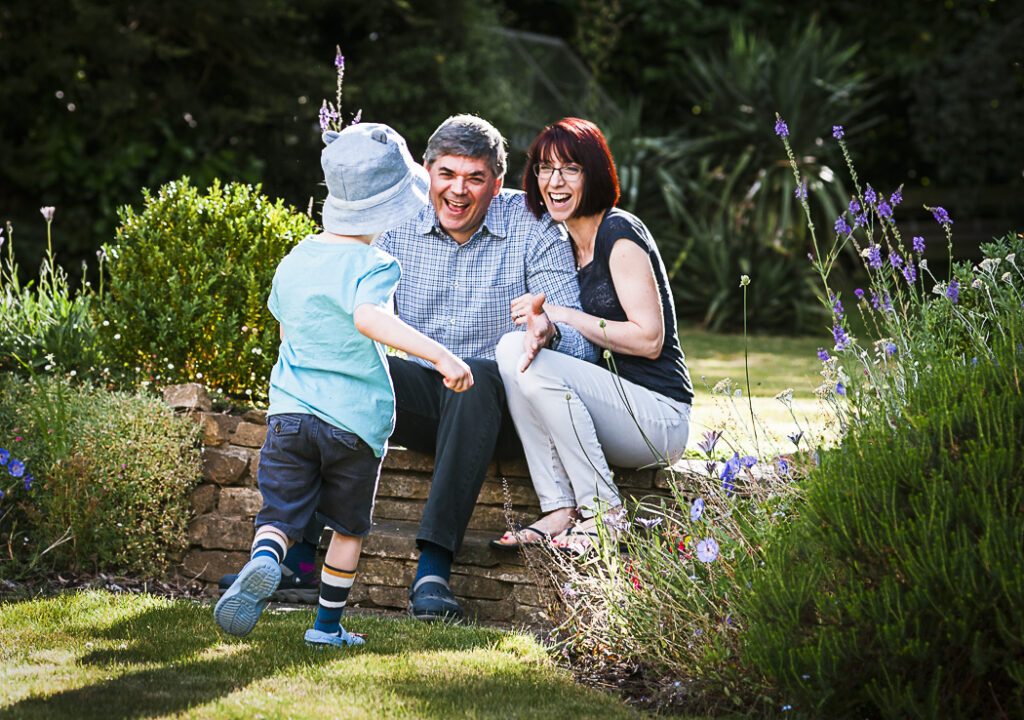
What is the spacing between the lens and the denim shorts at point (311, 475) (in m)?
2.76

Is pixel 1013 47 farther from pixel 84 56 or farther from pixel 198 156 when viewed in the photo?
pixel 84 56

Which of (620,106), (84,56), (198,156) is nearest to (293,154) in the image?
(198,156)

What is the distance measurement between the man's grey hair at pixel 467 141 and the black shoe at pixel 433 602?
1.30 metres

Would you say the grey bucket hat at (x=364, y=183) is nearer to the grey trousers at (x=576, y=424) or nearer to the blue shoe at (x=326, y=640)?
the grey trousers at (x=576, y=424)

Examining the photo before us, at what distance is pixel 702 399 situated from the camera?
5.82m

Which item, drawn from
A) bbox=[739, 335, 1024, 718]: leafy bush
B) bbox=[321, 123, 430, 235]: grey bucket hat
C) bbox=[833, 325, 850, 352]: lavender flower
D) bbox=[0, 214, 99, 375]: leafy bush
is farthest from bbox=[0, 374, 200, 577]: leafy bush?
bbox=[833, 325, 850, 352]: lavender flower

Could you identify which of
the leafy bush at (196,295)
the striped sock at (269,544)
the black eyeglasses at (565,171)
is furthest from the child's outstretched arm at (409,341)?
the leafy bush at (196,295)

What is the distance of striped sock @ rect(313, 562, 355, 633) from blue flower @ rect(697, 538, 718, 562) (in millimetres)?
869

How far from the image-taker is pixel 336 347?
279 cm

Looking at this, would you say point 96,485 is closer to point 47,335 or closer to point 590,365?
point 47,335

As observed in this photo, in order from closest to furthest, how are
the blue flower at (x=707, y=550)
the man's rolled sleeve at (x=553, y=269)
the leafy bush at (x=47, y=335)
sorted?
the blue flower at (x=707, y=550) < the man's rolled sleeve at (x=553, y=269) < the leafy bush at (x=47, y=335)

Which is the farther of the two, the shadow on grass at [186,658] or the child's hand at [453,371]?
the child's hand at [453,371]

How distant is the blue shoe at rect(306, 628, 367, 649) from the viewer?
280 cm

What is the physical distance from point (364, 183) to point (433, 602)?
1154mm
